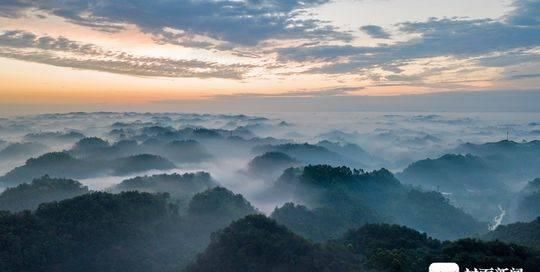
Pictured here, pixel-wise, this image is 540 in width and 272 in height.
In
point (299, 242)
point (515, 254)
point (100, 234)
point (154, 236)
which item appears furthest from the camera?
point (154, 236)

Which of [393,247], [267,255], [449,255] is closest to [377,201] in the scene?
[393,247]

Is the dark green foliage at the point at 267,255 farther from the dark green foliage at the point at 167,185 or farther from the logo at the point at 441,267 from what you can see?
the dark green foliage at the point at 167,185

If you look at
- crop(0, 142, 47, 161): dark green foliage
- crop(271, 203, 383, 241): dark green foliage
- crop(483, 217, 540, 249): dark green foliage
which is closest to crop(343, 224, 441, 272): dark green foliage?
crop(271, 203, 383, 241): dark green foliage

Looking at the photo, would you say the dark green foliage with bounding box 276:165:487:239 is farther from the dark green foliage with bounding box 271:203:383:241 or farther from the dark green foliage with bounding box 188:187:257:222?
the dark green foliage with bounding box 188:187:257:222

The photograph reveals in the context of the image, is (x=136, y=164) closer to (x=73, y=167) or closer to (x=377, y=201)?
(x=73, y=167)

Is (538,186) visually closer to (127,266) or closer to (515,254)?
(515,254)

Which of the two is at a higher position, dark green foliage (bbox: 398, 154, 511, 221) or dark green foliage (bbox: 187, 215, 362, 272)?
dark green foliage (bbox: 187, 215, 362, 272)

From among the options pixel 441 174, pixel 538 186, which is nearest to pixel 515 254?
pixel 538 186

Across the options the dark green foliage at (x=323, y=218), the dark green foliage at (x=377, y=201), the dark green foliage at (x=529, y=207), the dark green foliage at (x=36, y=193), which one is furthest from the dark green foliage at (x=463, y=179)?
the dark green foliage at (x=36, y=193)
